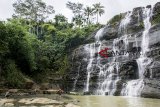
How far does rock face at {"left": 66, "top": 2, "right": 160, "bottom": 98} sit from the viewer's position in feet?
88.3

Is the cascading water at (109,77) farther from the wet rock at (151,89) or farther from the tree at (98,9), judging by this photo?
the tree at (98,9)

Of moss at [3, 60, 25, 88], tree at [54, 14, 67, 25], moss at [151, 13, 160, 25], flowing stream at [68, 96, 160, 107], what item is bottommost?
flowing stream at [68, 96, 160, 107]

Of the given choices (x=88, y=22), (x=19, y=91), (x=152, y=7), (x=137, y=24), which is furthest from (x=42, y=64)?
(x=88, y=22)

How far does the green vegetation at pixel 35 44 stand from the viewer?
29000 millimetres

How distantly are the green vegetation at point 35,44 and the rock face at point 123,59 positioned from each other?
290 cm

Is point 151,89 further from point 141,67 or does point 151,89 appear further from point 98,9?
point 98,9

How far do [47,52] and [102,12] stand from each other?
80.5 feet

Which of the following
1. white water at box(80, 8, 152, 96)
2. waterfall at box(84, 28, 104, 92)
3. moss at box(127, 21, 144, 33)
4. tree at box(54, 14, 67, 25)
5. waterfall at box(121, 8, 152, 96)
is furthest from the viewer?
tree at box(54, 14, 67, 25)

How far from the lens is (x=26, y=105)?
51.8 feet

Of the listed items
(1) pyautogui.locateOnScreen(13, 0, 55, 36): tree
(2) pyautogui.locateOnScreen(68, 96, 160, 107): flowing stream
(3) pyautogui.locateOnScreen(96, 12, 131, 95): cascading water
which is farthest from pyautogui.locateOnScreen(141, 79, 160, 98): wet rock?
(1) pyautogui.locateOnScreen(13, 0, 55, 36): tree

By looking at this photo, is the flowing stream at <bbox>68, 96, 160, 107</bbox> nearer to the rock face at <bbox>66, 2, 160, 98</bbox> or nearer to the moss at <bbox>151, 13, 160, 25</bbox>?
the rock face at <bbox>66, 2, 160, 98</bbox>

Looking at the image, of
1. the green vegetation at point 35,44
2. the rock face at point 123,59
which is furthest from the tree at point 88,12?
the rock face at point 123,59

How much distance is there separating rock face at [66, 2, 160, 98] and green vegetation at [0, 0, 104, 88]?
2903 millimetres

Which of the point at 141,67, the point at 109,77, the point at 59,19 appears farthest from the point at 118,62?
the point at 59,19
